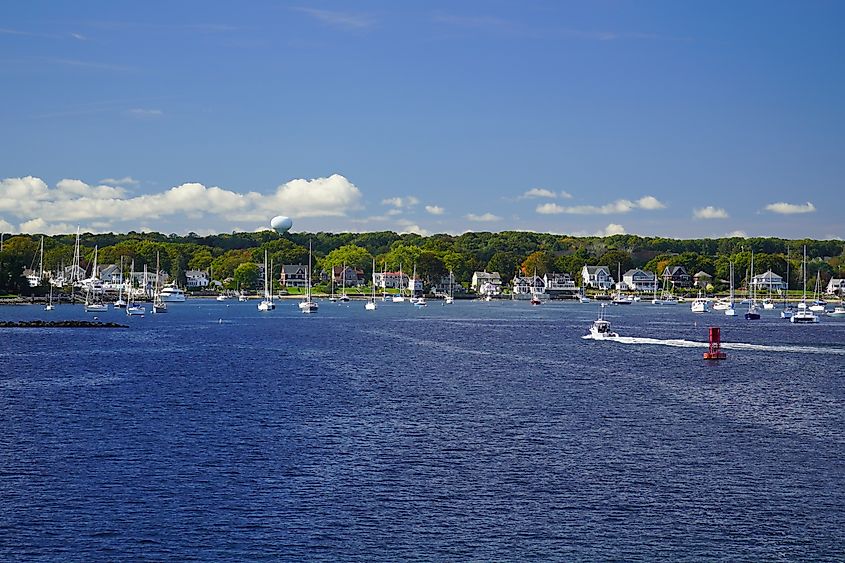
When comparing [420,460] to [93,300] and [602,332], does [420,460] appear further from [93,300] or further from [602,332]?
[93,300]

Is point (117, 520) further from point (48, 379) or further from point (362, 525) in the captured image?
point (48, 379)

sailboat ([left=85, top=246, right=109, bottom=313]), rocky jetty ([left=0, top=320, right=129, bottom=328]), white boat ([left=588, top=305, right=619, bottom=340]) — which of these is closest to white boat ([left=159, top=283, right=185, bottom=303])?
sailboat ([left=85, top=246, right=109, bottom=313])

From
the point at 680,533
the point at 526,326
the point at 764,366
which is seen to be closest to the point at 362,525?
the point at 680,533

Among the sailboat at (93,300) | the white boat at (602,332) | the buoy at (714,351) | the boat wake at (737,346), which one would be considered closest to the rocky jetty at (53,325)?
the sailboat at (93,300)

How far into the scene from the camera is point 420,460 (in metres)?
30.0

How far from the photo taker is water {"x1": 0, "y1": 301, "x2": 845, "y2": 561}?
2200 centimetres

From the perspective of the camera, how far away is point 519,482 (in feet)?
89.2

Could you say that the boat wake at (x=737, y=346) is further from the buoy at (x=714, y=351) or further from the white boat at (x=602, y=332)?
the buoy at (x=714, y=351)

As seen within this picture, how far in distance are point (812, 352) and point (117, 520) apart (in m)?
60.4

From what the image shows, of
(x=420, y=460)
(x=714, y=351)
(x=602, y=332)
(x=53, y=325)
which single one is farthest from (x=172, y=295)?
(x=420, y=460)

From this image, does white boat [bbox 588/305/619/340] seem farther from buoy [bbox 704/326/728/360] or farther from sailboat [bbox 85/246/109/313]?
sailboat [bbox 85/246/109/313]

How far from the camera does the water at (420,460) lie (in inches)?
866

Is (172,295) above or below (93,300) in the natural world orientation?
above

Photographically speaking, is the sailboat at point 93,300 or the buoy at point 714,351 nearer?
the buoy at point 714,351
